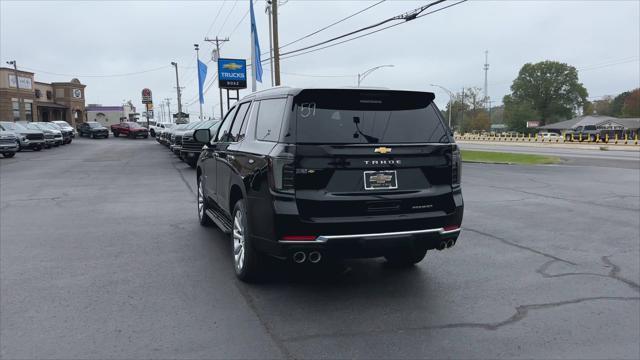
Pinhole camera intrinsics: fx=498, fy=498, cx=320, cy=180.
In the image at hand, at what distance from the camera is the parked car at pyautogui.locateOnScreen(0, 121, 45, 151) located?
3020cm

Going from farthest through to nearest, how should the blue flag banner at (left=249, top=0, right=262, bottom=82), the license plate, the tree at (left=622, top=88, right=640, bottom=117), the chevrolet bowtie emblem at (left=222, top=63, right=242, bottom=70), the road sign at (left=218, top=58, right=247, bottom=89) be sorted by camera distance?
1. the tree at (left=622, top=88, right=640, bottom=117)
2. the chevrolet bowtie emblem at (left=222, top=63, right=242, bottom=70)
3. the road sign at (left=218, top=58, right=247, bottom=89)
4. the blue flag banner at (left=249, top=0, right=262, bottom=82)
5. the license plate

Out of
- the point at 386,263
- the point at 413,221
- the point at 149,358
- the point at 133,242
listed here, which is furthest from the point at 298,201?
the point at 133,242

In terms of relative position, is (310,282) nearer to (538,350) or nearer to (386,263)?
(386,263)

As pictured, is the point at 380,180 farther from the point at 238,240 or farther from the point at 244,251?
the point at 238,240

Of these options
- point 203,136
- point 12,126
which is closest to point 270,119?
point 203,136

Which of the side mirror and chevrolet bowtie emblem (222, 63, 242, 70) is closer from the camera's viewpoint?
the side mirror

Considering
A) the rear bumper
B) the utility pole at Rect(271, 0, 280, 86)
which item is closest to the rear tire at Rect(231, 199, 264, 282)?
the rear bumper

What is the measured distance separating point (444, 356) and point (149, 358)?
2.17 m

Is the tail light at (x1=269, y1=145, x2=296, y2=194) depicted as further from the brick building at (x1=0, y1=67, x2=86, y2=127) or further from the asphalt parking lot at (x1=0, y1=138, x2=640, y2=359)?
the brick building at (x1=0, y1=67, x2=86, y2=127)

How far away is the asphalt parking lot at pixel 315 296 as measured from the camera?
3.87 meters

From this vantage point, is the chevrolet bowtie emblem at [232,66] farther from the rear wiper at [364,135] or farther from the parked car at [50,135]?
the rear wiper at [364,135]

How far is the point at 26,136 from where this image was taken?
Answer: 30.7 m

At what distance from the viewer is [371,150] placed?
4449 millimetres

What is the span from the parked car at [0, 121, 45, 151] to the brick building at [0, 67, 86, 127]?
3747cm
